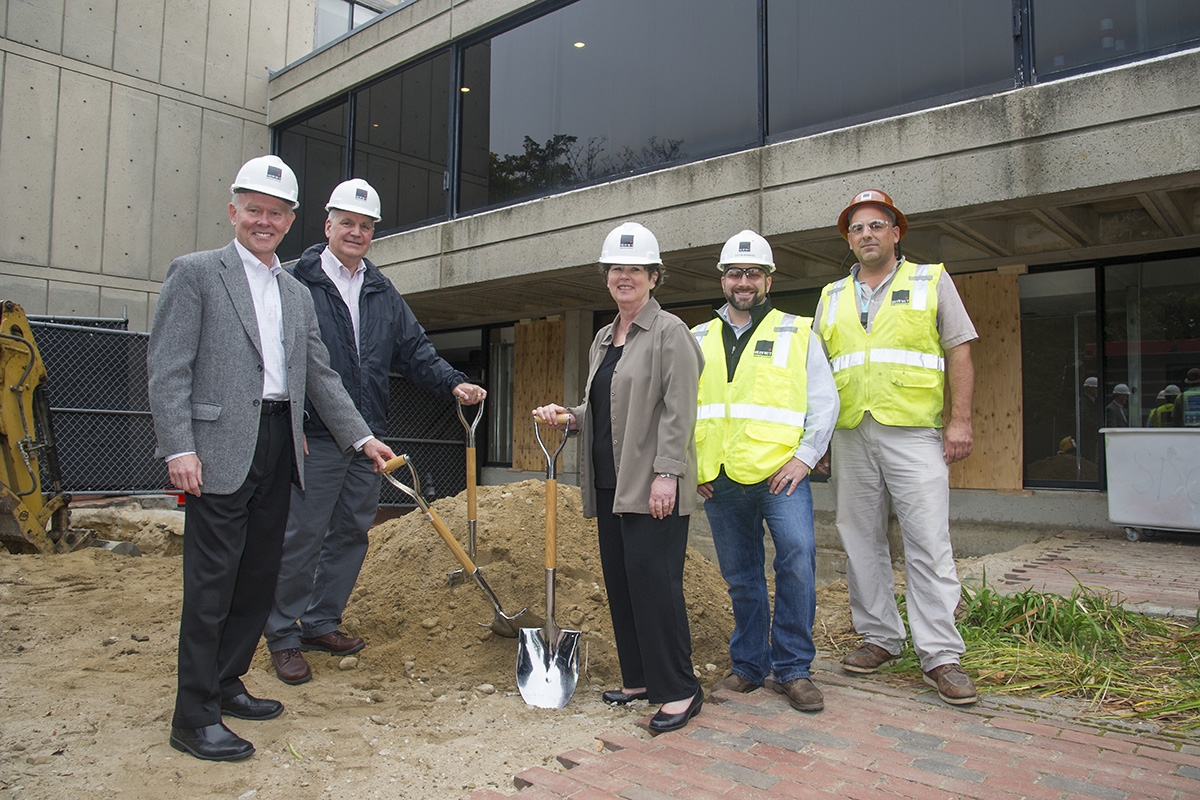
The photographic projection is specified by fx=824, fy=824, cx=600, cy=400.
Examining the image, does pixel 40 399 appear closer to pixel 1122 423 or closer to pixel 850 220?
pixel 850 220

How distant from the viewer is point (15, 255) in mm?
11883

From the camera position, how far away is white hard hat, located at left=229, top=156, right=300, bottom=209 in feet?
10.4

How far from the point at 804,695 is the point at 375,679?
6.54 ft

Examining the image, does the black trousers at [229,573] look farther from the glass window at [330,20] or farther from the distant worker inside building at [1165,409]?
the glass window at [330,20]

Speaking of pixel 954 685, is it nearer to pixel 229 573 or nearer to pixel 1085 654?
pixel 1085 654

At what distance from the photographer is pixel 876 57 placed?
719 cm

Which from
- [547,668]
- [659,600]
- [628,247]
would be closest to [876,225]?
[628,247]

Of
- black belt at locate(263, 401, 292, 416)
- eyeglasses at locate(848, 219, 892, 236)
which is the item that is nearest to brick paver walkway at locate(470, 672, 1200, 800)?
black belt at locate(263, 401, 292, 416)

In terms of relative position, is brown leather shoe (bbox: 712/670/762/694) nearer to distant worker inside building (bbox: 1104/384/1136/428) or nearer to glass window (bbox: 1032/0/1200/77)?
glass window (bbox: 1032/0/1200/77)

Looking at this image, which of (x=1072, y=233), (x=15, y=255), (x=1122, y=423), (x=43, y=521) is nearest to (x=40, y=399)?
(x=43, y=521)

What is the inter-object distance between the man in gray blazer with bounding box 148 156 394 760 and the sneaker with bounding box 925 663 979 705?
2721 mm

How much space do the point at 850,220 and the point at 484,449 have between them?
33.5ft

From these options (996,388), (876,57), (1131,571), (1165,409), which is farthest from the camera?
(996,388)

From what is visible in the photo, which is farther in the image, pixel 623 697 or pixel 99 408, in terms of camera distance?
pixel 99 408
